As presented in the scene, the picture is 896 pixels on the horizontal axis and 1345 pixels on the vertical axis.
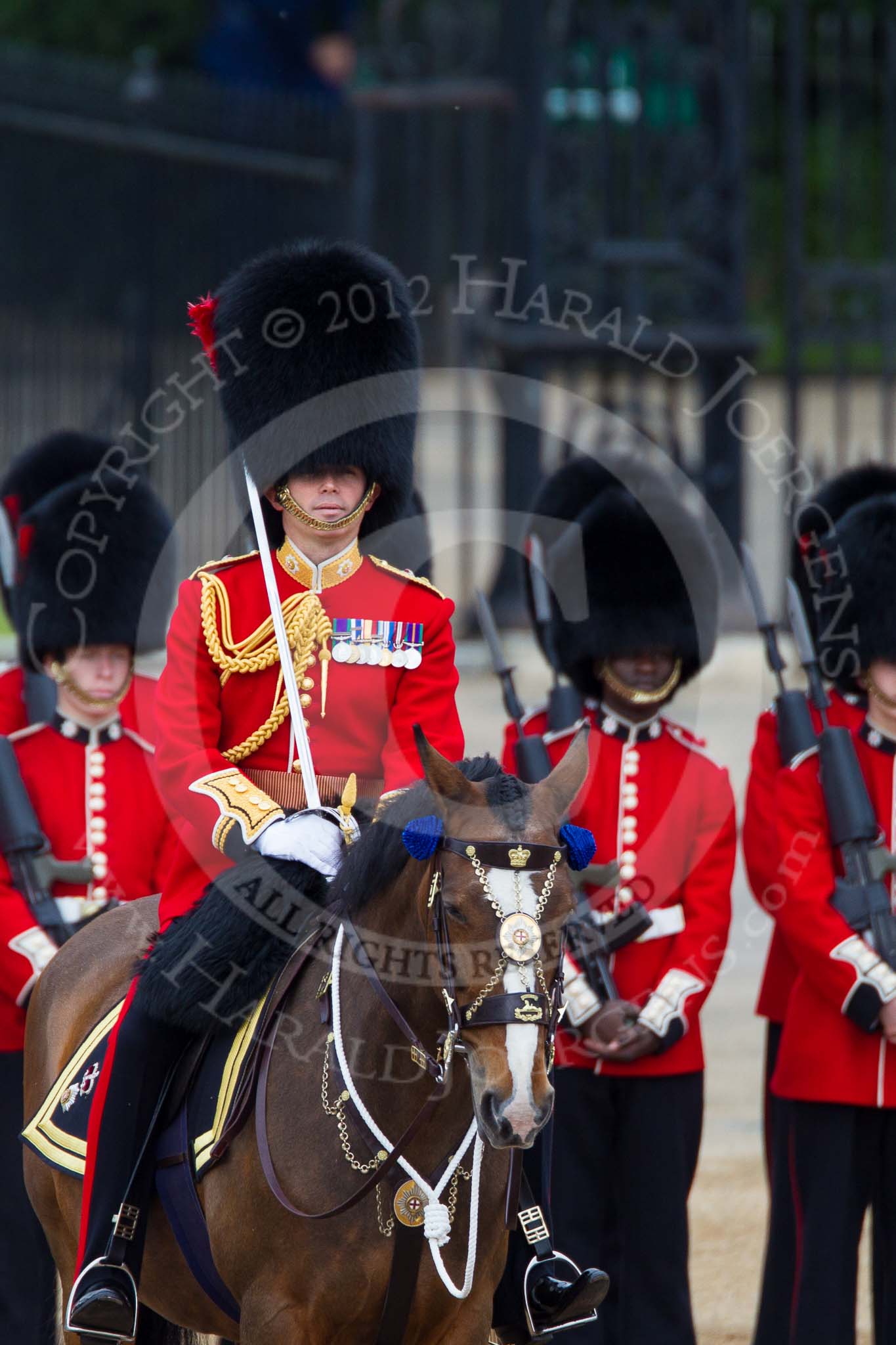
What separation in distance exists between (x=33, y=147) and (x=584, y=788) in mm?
6349

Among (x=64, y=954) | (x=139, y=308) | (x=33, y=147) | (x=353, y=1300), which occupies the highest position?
(x=33, y=147)

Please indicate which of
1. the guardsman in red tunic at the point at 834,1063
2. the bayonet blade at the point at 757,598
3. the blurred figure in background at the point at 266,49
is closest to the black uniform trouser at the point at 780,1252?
the guardsman in red tunic at the point at 834,1063

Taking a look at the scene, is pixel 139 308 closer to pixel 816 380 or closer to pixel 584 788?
pixel 584 788

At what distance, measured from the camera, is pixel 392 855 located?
3059mm

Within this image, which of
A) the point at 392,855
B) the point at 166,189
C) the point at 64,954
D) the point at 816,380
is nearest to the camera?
the point at 392,855

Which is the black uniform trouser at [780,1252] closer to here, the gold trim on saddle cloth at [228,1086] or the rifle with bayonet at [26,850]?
the gold trim on saddle cloth at [228,1086]

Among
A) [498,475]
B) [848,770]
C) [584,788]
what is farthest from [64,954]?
[498,475]

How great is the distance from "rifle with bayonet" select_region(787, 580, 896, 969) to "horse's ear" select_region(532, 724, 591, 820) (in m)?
1.36

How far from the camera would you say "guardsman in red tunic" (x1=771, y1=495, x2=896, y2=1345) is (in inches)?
165

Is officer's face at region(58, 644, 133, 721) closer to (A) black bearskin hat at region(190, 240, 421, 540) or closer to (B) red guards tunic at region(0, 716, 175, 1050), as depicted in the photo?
(B) red guards tunic at region(0, 716, 175, 1050)

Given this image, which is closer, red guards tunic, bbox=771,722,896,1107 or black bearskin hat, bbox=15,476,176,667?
red guards tunic, bbox=771,722,896,1107

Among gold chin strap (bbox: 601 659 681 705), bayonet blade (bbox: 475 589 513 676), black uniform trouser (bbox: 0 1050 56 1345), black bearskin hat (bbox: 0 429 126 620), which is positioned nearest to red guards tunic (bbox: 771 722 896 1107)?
gold chin strap (bbox: 601 659 681 705)

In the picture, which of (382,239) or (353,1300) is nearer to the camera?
(353,1300)

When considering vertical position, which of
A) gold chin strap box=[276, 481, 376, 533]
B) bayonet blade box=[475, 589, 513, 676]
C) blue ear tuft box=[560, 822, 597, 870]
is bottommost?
blue ear tuft box=[560, 822, 597, 870]
